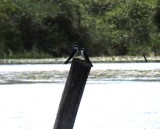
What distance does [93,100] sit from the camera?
110ft

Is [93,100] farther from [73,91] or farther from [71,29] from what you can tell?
[71,29]

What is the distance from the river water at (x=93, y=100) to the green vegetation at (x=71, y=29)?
29.3 m

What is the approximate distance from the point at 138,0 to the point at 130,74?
129 feet

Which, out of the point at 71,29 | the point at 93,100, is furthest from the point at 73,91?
the point at 71,29

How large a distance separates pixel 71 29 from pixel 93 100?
48.8 meters

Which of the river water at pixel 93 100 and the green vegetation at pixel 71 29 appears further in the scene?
the green vegetation at pixel 71 29

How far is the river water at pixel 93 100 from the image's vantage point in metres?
25.4

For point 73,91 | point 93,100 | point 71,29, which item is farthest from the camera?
point 71,29

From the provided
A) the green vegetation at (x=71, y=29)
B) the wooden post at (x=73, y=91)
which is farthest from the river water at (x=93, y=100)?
the green vegetation at (x=71, y=29)

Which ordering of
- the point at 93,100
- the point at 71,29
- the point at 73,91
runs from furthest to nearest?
the point at 71,29 < the point at 93,100 < the point at 73,91

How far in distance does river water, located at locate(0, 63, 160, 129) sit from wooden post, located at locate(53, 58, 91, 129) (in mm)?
8717

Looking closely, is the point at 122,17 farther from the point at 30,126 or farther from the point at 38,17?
the point at 30,126

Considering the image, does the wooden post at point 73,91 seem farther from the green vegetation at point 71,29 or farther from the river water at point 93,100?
the green vegetation at point 71,29

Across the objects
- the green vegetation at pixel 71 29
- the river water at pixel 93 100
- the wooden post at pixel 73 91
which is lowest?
the green vegetation at pixel 71 29
